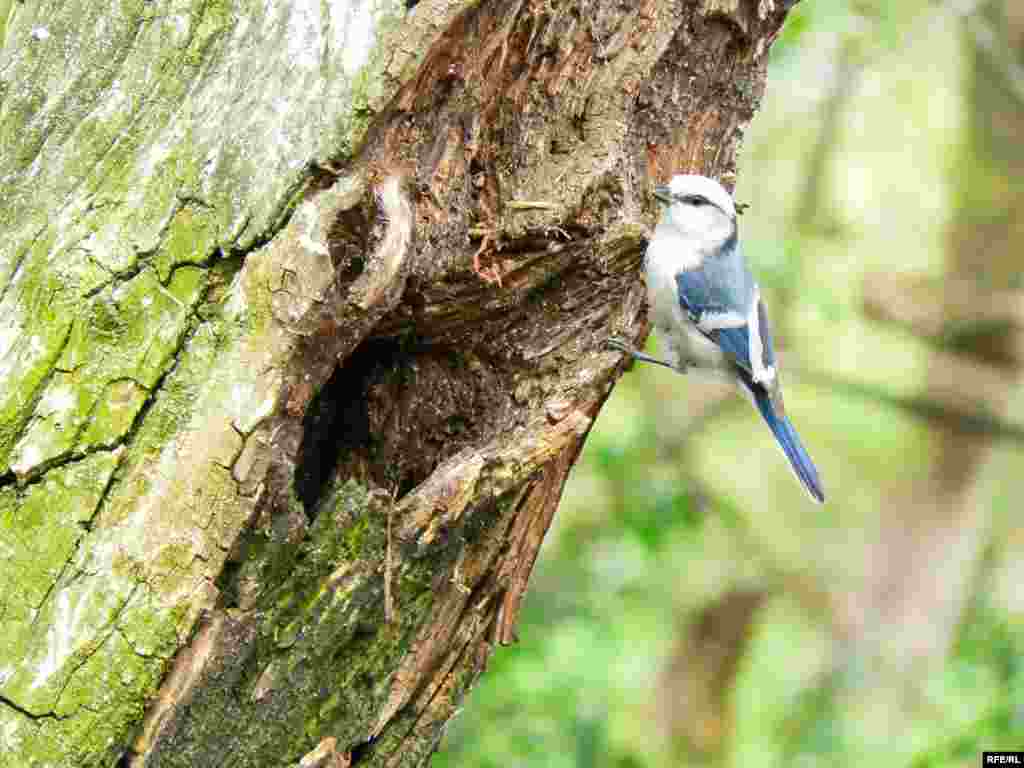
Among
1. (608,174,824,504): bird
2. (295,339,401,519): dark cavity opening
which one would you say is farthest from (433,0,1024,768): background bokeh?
(295,339,401,519): dark cavity opening

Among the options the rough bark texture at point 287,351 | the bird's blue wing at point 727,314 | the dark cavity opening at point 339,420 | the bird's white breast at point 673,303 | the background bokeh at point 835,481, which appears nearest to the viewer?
the rough bark texture at point 287,351

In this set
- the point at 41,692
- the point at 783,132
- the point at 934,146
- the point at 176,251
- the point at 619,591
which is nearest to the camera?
the point at 41,692

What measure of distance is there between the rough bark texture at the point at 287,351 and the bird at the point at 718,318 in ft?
2.66

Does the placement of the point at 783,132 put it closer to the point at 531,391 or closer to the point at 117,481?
the point at 531,391

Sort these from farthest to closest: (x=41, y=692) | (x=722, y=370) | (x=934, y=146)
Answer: (x=934, y=146) < (x=722, y=370) < (x=41, y=692)

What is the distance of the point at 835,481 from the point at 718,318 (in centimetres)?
533

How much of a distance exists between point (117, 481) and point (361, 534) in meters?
0.39

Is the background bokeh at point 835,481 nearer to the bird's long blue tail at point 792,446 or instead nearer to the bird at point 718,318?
the bird at point 718,318

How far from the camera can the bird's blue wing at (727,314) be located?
3.52 metres

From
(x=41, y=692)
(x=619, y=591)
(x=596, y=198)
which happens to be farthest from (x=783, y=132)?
(x=41, y=692)

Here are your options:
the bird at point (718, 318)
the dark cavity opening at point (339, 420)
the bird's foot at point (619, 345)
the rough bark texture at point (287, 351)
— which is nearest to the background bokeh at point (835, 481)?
the bird at point (718, 318)

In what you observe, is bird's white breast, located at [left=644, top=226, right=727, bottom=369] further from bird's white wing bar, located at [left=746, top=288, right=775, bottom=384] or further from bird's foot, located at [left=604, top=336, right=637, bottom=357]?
bird's foot, located at [left=604, top=336, right=637, bottom=357]

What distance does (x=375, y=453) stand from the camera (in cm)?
231

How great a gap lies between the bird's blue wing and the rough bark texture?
107 centimetres
